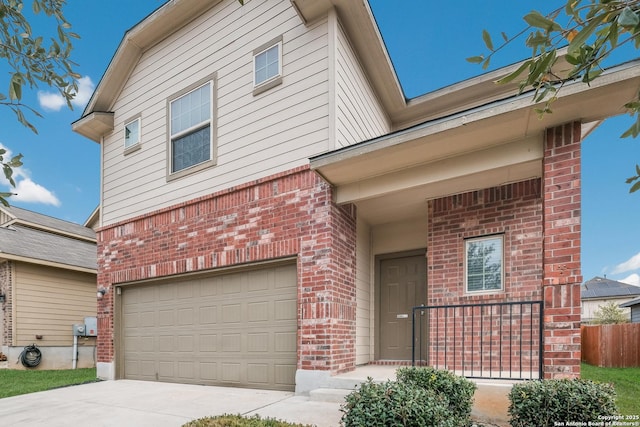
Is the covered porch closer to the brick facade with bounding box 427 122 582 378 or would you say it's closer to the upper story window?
the brick facade with bounding box 427 122 582 378

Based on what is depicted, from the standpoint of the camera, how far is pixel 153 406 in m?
5.45

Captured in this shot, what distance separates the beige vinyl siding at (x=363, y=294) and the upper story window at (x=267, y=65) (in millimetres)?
2838

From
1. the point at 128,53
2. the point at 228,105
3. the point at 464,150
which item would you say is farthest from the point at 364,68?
the point at 128,53

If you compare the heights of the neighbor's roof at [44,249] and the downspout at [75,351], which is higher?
the neighbor's roof at [44,249]

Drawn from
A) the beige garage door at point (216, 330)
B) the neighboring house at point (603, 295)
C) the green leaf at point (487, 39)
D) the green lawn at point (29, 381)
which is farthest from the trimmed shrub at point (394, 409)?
the neighboring house at point (603, 295)

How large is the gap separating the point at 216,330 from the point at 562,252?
218 inches

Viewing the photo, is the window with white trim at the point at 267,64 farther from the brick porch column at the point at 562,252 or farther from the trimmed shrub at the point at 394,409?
the trimmed shrub at the point at 394,409

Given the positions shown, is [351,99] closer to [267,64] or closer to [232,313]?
[267,64]

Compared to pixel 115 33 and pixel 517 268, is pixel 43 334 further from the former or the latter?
pixel 517 268

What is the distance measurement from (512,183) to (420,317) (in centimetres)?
264

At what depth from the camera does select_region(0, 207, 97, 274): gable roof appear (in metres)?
12.1

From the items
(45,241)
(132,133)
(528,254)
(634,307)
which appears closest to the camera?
(528,254)

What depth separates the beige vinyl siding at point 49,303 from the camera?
11711 mm

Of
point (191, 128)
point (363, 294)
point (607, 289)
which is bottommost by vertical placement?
point (607, 289)
